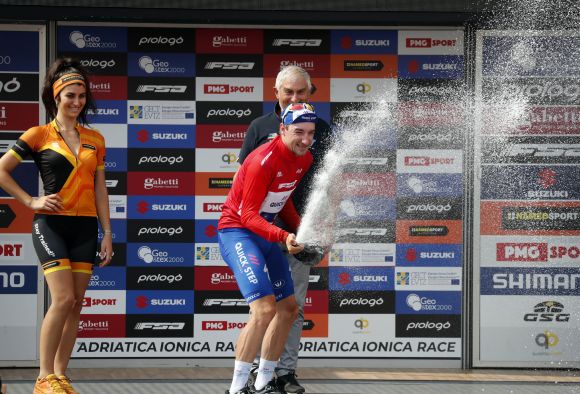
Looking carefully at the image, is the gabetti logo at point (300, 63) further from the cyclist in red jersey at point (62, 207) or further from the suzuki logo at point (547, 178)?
the cyclist in red jersey at point (62, 207)

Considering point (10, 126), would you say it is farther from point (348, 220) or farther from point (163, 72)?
point (348, 220)

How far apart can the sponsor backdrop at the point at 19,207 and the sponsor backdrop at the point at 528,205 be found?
322 centimetres

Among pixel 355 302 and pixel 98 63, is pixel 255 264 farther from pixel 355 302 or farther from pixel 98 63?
pixel 98 63

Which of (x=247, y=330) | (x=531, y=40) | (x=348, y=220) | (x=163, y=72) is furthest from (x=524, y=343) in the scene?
(x=163, y=72)

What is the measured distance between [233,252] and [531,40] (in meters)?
3.13

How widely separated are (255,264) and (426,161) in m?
2.39

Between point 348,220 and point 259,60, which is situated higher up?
point 259,60

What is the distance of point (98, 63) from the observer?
7523 mm

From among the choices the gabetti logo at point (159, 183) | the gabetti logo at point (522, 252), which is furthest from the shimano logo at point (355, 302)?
the gabetti logo at point (159, 183)

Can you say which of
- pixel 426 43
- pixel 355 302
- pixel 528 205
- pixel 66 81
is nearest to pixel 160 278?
pixel 355 302

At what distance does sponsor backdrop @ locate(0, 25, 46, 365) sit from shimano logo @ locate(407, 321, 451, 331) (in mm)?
2713

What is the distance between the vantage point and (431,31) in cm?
759

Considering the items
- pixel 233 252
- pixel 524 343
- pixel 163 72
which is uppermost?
pixel 163 72

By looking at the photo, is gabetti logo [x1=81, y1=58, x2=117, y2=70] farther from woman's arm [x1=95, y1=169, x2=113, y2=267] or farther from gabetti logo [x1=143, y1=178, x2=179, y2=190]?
woman's arm [x1=95, y1=169, x2=113, y2=267]
